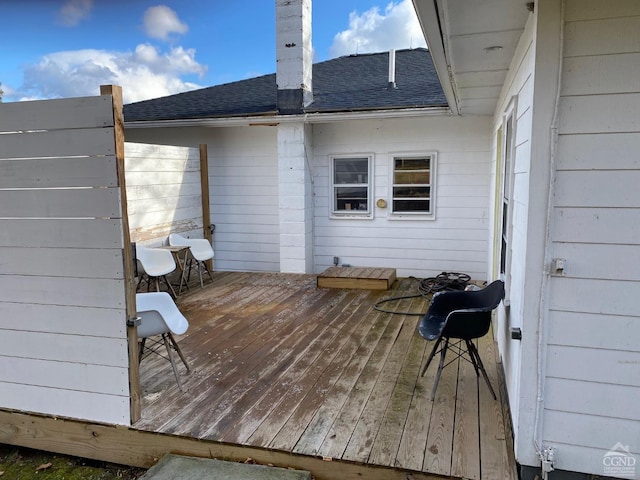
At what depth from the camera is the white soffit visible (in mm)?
2131

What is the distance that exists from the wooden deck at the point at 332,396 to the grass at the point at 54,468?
361 mm

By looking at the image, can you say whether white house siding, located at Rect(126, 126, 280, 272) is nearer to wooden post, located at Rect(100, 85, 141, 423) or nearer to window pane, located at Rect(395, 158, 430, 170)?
window pane, located at Rect(395, 158, 430, 170)

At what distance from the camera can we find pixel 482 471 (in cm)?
207

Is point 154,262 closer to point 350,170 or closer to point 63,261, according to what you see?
point 63,261

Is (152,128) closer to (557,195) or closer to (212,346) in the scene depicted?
(212,346)

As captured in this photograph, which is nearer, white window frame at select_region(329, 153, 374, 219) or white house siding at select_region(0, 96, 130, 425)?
white house siding at select_region(0, 96, 130, 425)

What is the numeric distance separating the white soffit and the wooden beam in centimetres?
224

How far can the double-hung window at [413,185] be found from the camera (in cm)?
639

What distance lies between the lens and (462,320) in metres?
2.71

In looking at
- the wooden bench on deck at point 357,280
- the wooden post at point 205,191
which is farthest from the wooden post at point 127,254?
the wooden post at point 205,191

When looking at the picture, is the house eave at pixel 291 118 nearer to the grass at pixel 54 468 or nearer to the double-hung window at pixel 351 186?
the double-hung window at pixel 351 186

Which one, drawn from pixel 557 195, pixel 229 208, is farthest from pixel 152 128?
pixel 557 195

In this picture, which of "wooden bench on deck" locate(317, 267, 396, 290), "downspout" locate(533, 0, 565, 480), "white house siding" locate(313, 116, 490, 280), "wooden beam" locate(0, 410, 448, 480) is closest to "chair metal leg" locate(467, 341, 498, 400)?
"downspout" locate(533, 0, 565, 480)

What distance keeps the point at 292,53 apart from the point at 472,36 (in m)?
4.33
